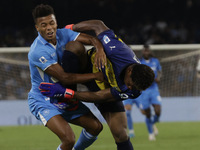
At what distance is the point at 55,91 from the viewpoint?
480 cm

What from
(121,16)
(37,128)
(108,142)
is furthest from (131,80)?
(121,16)

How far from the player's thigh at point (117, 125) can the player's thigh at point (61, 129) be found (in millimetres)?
574

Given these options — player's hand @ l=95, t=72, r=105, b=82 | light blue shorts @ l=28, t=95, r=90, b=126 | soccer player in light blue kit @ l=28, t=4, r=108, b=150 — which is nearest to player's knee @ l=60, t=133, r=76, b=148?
soccer player in light blue kit @ l=28, t=4, r=108, b=150

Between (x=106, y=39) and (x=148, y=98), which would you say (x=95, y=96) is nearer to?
(x=106, y=39)

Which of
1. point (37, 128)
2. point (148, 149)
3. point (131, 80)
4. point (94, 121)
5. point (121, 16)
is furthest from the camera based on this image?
point (121, 16)

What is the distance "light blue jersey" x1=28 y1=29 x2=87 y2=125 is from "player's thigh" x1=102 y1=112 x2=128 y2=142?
0.38 metres

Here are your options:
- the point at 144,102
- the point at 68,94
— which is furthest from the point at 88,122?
the point at 144,102

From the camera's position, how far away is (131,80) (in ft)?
15.3

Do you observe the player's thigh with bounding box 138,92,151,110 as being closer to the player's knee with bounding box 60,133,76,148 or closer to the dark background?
the player's knee with bounding box 60,133,76,148

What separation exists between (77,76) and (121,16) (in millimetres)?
11946

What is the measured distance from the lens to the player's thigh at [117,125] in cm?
520

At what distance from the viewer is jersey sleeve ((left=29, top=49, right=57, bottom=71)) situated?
187 inches

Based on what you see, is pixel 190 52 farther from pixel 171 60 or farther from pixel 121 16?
pixel 121 16

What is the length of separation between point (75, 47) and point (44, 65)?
38 centimetres
